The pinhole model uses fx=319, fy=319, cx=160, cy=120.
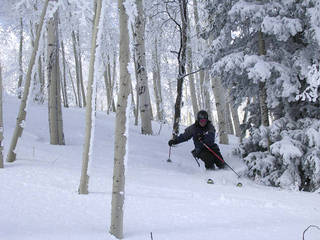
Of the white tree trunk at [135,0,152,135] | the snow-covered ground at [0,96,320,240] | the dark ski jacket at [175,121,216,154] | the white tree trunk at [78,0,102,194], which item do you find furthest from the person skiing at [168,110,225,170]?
the white tree trunk at [78,0,102,194]

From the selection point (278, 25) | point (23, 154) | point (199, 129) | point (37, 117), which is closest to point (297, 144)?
point (278, 25)

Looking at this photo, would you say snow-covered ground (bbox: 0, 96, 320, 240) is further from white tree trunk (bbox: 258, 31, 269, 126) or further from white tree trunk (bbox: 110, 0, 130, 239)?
white tree trunk (bbox: 258, 31, 269, 126)

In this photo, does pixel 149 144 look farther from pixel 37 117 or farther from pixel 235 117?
pixel 235 117

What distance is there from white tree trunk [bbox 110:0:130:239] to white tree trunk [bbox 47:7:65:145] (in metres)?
4.63

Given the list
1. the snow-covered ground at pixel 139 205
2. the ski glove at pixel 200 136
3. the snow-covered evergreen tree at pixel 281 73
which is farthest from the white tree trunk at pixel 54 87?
the snow-covered evergreen tree at pixel 281 73

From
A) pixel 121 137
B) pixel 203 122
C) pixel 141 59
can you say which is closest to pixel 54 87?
pixel 141 59

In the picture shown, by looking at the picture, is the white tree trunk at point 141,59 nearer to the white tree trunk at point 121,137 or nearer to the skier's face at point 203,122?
the skier's face at point 203,122

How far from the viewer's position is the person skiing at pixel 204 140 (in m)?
7.41

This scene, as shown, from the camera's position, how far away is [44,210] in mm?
3150

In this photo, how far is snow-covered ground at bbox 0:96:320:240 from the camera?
2.80 meters

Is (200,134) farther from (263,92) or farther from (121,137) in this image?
(121,137)

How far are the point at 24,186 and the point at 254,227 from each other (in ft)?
8.97

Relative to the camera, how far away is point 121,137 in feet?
8.61

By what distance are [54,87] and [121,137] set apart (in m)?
4.87
